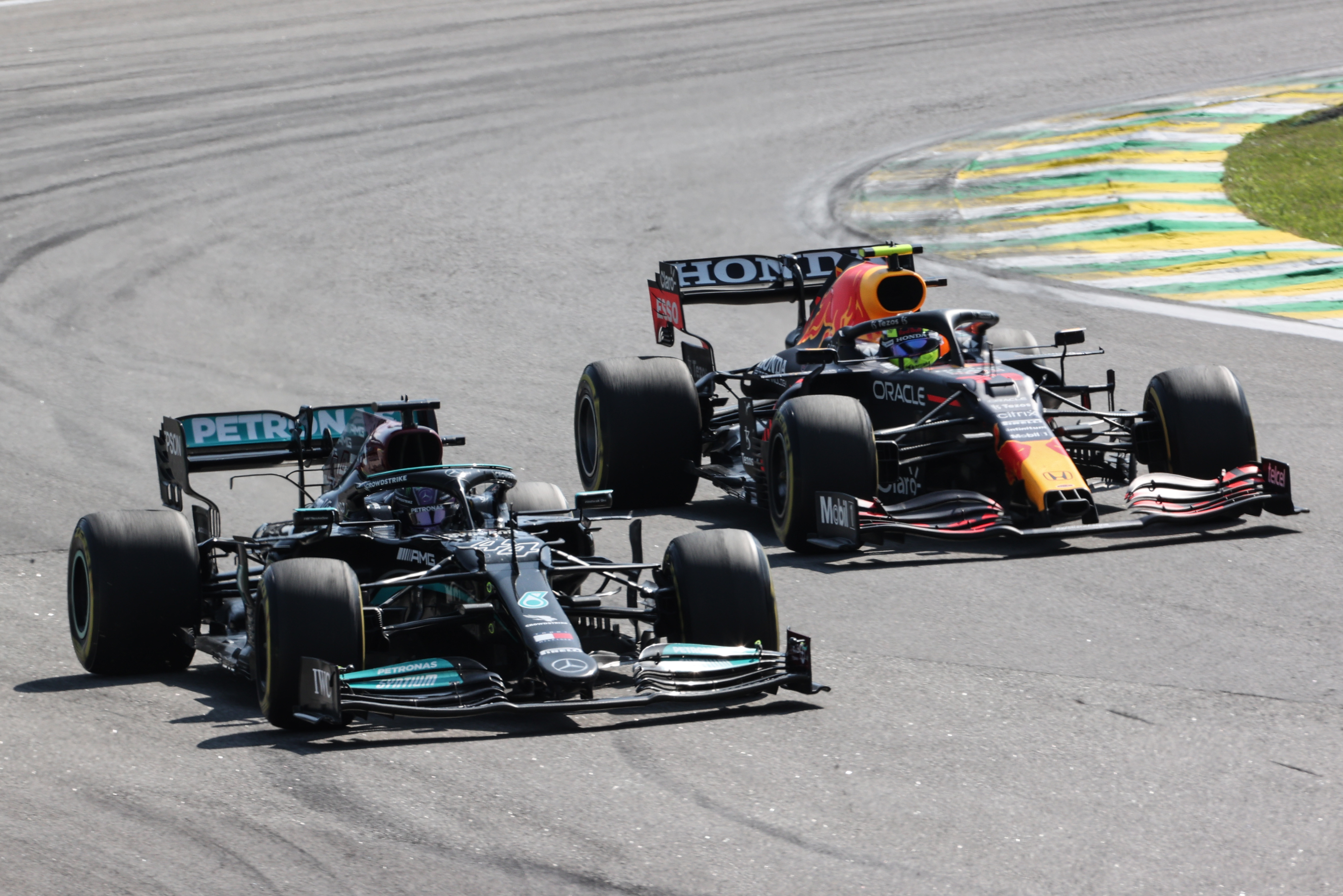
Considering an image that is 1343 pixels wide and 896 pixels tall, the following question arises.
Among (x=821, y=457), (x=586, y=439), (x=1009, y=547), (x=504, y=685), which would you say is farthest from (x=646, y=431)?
(x=504, y=685)

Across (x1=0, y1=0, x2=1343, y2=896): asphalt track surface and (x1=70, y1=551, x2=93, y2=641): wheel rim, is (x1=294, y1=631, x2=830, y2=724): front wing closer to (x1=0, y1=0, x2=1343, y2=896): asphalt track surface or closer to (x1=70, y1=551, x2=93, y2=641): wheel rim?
(x1=0, y1=0, x2=1343, y2=896): asphalt track surface

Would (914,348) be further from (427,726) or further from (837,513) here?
(427,726)

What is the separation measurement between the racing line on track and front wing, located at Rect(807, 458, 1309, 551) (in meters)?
6.11

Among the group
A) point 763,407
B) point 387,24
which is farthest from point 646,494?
point 387,24

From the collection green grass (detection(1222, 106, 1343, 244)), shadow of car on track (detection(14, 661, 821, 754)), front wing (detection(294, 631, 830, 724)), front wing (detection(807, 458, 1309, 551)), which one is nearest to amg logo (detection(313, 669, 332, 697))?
front wing (detection(294, 631, 830, 724))

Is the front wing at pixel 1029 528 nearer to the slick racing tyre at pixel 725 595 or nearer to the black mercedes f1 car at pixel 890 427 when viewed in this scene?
the black mercedes f1 car at pixel 890 427

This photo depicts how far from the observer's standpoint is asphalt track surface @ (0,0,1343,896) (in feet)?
22.0

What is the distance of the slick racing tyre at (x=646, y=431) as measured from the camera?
13141 millimetres

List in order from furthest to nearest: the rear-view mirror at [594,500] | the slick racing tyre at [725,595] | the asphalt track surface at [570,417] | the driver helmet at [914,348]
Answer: the driver helmet at [914,348], the rear-view mirror at [594,500], the slick racing tyre at [725,595], the asphalt track surface at [570,417]

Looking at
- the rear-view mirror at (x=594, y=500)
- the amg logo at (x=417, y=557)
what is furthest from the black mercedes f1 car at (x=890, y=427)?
the amg logo at (x=417, y=557)

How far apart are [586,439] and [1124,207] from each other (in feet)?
29.9

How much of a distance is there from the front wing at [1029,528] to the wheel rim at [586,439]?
8.58ft

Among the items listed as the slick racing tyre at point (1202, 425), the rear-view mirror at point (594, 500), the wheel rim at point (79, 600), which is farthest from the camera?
the slick racing tyre at point (1202, 425)

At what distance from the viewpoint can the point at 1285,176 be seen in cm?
2186
